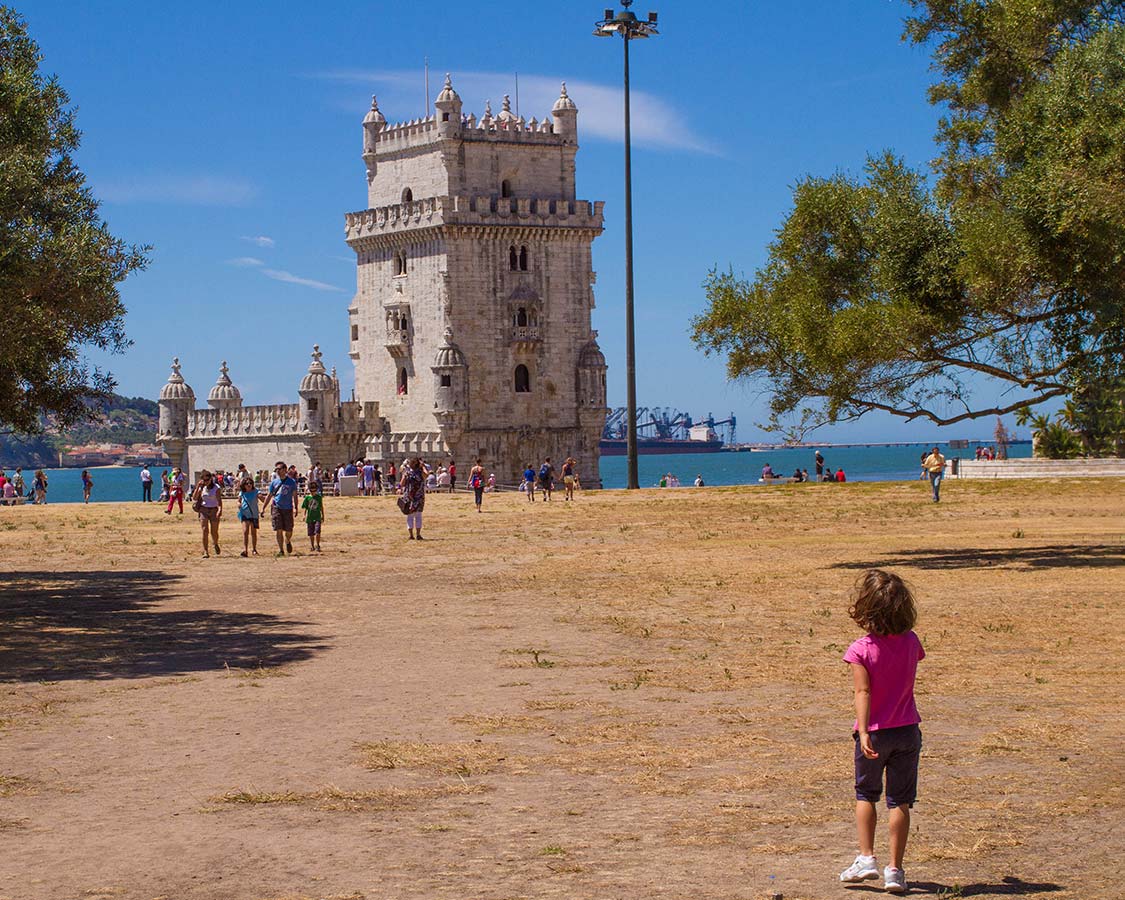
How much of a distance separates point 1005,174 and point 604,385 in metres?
52.8

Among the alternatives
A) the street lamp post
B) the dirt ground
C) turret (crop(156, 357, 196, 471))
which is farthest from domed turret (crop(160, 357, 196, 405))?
the dirt ground

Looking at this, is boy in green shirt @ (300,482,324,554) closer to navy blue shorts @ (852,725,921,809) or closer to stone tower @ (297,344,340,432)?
navy blue shorts @ (852,725,921,809)

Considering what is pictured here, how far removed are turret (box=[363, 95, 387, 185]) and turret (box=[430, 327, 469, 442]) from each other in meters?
11.1

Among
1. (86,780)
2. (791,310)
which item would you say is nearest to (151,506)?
(791,310)

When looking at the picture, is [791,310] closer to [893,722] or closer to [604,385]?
[893,722]

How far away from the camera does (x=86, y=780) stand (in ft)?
35.7

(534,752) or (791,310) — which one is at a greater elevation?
(791,310)

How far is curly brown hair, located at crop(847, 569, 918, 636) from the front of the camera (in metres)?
8.12

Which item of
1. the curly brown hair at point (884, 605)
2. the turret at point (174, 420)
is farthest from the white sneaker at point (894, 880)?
the turret at point (174, 420)

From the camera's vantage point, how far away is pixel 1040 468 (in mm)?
52844

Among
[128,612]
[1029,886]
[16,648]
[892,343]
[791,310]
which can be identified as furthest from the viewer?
[791,310]

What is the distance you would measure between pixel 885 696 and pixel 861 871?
90 cm

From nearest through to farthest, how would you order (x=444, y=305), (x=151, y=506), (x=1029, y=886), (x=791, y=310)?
(x=1029, y=886)
(x=791, y=310)
(x=151, y=506)
(x=444, y=305)

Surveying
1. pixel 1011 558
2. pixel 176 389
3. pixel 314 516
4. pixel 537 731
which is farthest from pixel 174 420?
pixel 537 731
